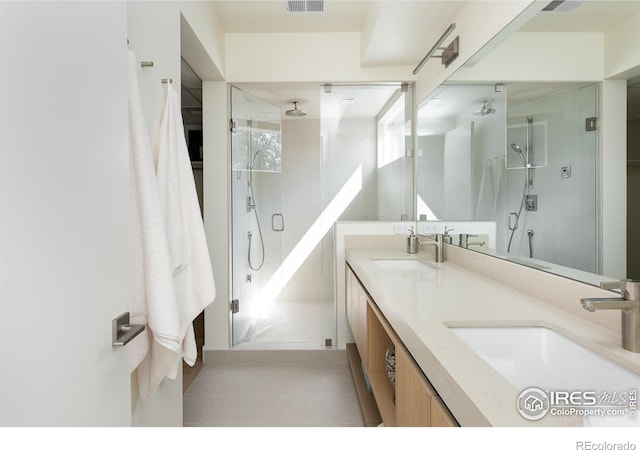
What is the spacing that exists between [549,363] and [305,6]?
243 cm

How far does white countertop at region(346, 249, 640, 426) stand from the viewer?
0.61 meters

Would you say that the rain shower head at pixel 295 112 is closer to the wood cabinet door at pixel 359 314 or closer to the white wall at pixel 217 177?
the white wall at pixel 217 177

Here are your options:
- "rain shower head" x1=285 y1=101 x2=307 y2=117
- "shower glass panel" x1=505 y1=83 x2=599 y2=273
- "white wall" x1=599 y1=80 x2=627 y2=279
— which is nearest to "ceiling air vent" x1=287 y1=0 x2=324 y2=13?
"rain shower head" x1=285 y1=101 x2=307 y2=117

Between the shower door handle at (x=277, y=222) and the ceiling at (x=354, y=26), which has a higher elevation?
the ceiling at (x=354, y=26)

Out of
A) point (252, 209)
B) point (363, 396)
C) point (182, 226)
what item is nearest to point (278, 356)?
point (363, 396)

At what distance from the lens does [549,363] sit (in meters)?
0.92

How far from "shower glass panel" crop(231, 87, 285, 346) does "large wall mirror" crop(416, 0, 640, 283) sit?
172 centimetres

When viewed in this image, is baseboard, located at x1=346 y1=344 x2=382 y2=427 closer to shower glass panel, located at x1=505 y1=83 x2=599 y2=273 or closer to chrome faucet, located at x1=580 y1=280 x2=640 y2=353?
shower glass panel, located at x1=505 y1=83 x2=599 y2=273

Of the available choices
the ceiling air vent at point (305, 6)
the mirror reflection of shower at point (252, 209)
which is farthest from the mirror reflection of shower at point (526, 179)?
the mirror reflection of shower at point (252, 209)

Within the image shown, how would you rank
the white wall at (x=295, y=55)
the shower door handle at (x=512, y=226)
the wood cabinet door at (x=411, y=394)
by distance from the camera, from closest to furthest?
1. the wood cabinet door at (x=411, y=394)
2. the shower door handle at (x=512, y=226)
3. the white wall at (x=295, y=55)

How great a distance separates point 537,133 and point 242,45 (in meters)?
2.32

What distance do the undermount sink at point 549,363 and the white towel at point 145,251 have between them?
0.89 m

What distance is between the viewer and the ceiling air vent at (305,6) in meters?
2.26

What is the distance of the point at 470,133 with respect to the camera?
6.68 ft
